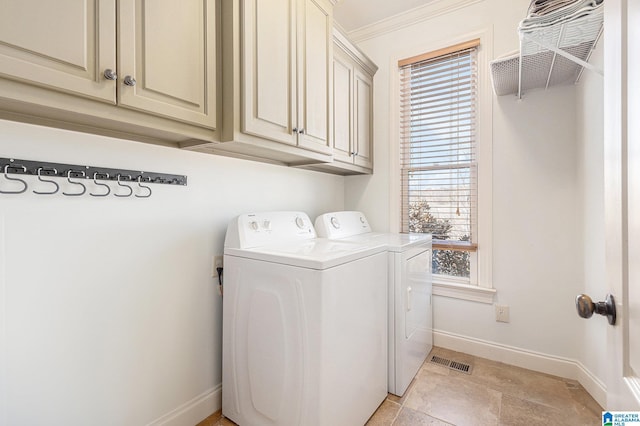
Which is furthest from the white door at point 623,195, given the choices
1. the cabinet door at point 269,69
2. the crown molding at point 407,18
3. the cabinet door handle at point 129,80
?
the crown molding at point 407,18

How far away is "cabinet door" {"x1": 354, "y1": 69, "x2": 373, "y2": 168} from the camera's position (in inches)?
94.5

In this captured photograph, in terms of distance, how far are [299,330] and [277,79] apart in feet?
3.96

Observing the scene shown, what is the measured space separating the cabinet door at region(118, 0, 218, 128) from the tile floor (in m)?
1.57

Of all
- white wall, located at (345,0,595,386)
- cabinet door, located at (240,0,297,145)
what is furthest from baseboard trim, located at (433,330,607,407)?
cabinet door, located at (240,0,297,145)

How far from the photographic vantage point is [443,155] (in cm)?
237

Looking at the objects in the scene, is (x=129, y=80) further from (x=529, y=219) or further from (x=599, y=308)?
(x=529, y=219)

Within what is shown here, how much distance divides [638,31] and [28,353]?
1878mm

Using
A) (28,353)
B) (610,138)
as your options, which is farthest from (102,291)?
(610,138)

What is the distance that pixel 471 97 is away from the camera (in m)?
2.25

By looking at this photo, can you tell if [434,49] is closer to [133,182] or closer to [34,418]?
[133,182]

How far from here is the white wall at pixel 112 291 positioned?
3.37ft

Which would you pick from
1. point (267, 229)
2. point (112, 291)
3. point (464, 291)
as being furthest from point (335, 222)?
point (112, 291)

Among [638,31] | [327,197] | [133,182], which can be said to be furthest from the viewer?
[327,197]

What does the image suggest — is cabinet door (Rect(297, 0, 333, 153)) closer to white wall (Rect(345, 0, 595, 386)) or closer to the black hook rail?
the black hook rail
